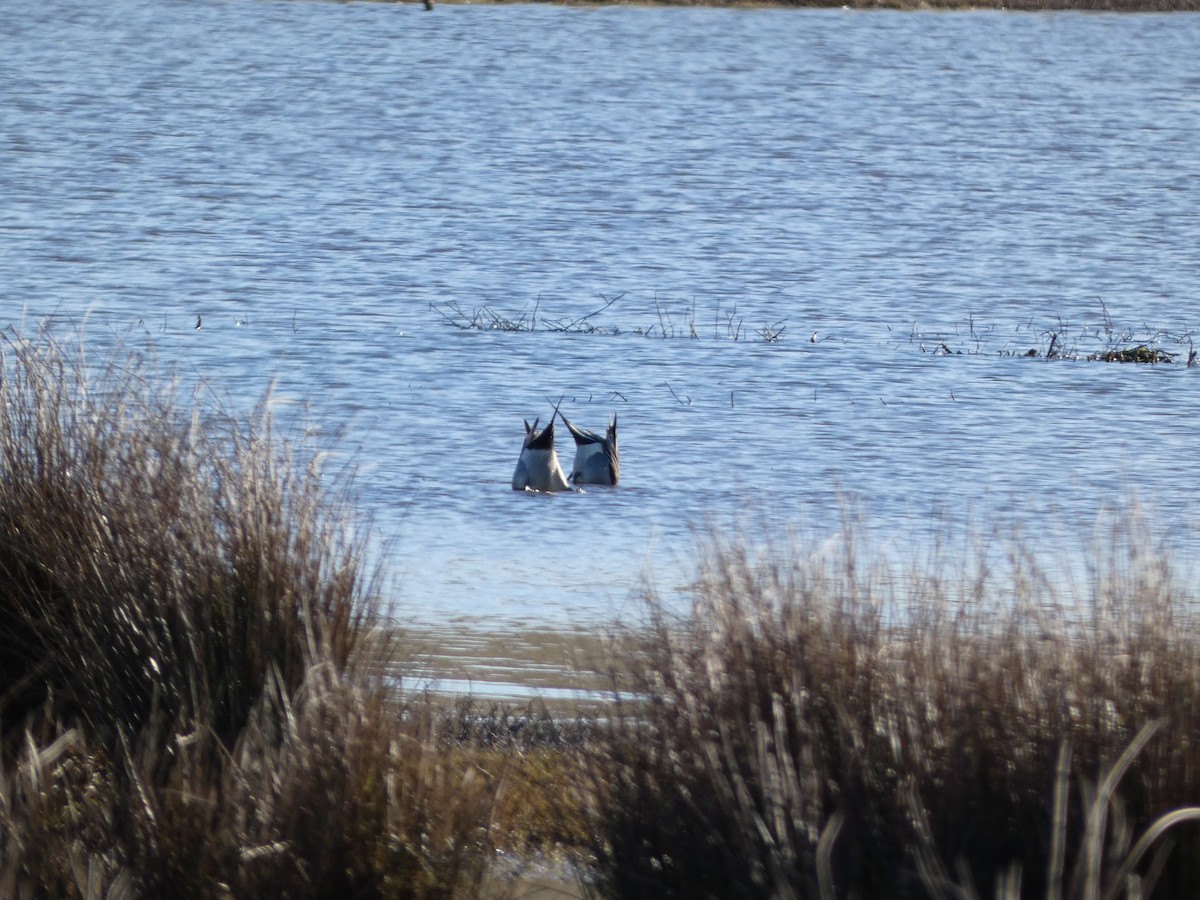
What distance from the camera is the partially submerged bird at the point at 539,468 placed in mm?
9469

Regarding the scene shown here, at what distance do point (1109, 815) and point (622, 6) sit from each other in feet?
158

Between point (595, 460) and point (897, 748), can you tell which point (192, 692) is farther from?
point (595, 460)

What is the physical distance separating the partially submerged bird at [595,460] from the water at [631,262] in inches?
9.1

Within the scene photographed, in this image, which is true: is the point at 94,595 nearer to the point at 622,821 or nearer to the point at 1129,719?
the point at 622,821

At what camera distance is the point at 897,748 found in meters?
3.77

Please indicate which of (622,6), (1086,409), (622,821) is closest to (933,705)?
(622,821)

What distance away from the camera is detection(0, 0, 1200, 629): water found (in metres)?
9.55

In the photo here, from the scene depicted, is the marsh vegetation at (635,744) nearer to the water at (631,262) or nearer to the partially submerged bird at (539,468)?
the water at (631,262)

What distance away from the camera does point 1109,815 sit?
3727mm

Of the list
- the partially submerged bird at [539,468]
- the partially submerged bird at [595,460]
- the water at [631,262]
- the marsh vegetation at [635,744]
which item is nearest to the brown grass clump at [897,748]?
the marsh vegetation at [635,744]

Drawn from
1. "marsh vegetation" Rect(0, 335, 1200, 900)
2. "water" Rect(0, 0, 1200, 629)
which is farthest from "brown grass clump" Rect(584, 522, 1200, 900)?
"water" Rect(0, 0, 1200, 629)

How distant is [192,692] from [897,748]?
180 cm

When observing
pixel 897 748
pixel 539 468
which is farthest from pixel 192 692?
pixel 539 468

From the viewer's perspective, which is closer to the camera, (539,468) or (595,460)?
(539,468)
